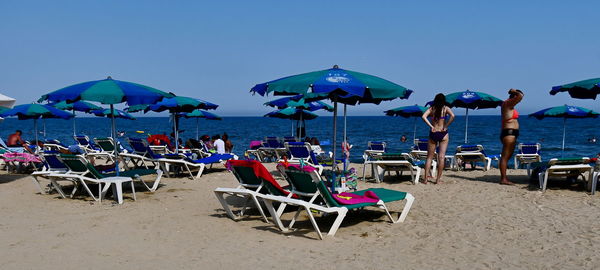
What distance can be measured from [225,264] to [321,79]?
262 centimetres

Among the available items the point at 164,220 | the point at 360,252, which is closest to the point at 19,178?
the point at 164,220

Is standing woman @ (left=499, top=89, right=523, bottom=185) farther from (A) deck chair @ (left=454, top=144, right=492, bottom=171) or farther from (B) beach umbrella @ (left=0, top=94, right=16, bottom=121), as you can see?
(B) beach umbrella @ (left=0, top=94, right=16, bottom=121)

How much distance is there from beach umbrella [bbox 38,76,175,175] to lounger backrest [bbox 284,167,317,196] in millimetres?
2645

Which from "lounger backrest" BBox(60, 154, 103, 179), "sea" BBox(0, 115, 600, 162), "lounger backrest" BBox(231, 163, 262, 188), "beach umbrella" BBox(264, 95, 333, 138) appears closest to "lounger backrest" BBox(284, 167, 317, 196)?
"lounger backrest" BBox(231, 163, 262, 188)

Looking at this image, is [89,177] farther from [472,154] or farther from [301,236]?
[472,154]

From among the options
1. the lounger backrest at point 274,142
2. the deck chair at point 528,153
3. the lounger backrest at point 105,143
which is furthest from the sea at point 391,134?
the lounger backrest at point 274,142

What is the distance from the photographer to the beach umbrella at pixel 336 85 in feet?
18.9

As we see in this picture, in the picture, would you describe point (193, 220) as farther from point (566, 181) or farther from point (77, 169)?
point (566, 181)

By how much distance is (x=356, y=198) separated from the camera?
5562mm

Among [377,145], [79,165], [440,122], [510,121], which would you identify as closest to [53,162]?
[79,165]

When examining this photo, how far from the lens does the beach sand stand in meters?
4.21

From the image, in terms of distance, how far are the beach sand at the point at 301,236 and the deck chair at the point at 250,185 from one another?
24 cm

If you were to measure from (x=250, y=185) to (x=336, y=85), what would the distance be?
1.70 meters

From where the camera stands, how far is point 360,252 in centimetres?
454
